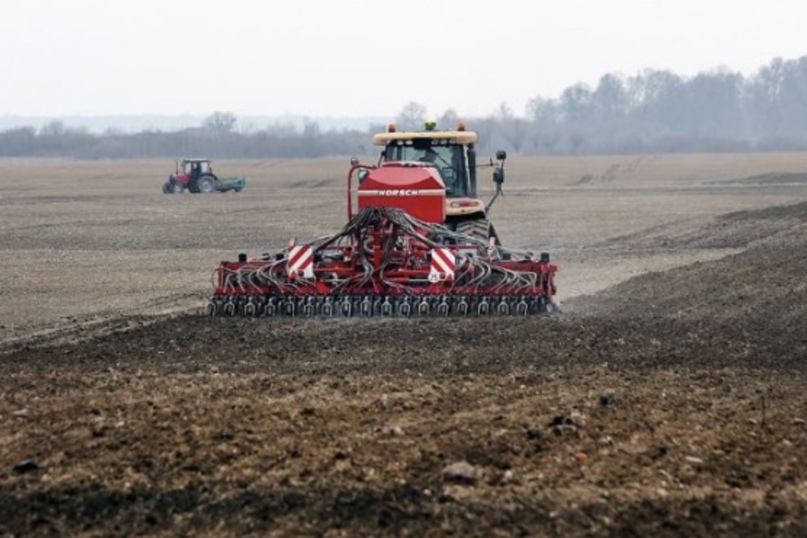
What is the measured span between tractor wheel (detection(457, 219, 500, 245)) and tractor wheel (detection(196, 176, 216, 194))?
1596 inches

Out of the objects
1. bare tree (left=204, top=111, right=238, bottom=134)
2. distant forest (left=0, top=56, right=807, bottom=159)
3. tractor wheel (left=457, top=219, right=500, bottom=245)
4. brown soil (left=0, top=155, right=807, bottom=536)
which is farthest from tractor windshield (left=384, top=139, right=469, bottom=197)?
bare tree (left=204, top=111, right=238, bottom=134)

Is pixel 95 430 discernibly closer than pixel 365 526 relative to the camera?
No

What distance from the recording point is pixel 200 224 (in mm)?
34906

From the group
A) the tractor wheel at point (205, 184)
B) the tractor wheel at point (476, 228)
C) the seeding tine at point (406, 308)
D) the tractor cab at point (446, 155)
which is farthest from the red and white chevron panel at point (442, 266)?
the tractor wheel at point (205, 184)

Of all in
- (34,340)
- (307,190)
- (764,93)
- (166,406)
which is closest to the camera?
(166,406)

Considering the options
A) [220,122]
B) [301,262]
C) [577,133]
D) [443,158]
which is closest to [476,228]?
[443,158]

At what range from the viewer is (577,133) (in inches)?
5822

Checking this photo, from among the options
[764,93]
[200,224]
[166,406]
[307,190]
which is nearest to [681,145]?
[764,93]

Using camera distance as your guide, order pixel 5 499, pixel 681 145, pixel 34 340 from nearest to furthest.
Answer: pixel 5 499, pixel 34 340, pixel 681 145

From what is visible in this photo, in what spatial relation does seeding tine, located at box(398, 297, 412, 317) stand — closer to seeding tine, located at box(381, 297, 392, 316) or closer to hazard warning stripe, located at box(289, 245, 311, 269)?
seeding tine, located at box(381, 297, 392, 316)

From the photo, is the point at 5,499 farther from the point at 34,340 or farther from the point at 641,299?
the point at 641,299

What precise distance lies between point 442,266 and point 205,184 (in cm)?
4334

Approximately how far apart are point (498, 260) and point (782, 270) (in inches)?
170

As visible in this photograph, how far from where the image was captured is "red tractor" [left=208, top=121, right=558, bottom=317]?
1412 centimetres
